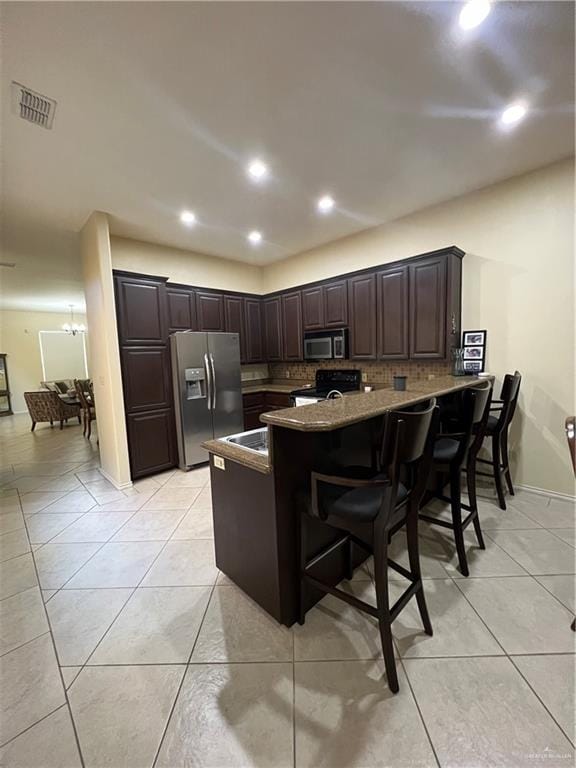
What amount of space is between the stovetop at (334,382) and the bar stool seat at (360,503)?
257 cm

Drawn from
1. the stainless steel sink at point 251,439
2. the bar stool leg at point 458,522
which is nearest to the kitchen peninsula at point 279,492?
the stainless steel sink at point 251,439

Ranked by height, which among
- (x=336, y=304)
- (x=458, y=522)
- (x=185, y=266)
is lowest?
(x=458, y=522)

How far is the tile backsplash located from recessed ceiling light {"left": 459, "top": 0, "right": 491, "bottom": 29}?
2.61 meters

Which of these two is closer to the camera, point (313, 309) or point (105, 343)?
point (105, 343)

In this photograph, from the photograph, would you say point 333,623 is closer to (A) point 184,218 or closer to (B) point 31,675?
(B) point 31,675

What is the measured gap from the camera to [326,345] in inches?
166

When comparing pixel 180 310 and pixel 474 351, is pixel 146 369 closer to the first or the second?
pixel 180 310

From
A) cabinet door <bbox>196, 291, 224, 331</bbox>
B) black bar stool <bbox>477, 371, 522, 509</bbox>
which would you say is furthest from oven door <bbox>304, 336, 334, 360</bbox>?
black bar stool <bbox>477, 371, 522, 509</bbox>

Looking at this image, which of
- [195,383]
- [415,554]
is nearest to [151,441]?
[195,383]

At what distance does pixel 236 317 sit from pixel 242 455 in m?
3.53

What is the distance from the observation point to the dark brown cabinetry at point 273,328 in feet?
16.2

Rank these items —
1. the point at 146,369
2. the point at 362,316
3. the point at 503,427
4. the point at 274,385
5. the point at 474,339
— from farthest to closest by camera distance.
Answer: the point at 274,385, the point at 362,316, the point at 146,369, the point at 474,339, the point at 503,427

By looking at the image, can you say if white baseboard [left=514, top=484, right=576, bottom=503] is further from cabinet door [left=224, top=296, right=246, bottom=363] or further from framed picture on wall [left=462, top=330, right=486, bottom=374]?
cabinet door [left=224, top=296, right=246, bottom=363]

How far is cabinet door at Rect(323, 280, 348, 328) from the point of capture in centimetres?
402
